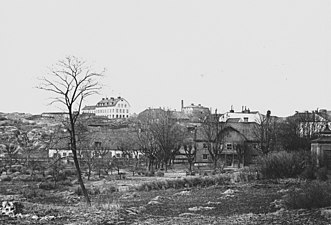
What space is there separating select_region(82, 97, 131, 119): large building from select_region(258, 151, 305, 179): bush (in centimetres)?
12930

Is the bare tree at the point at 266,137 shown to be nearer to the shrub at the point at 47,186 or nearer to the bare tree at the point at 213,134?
the bare tree at the point at 213,134

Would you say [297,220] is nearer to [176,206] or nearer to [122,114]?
[176,206]

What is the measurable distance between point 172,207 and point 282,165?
53.6ft

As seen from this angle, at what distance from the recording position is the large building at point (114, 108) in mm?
169000

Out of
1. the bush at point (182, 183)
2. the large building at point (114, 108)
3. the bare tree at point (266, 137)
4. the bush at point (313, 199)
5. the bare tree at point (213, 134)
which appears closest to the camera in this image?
the bush at point (313, 199)

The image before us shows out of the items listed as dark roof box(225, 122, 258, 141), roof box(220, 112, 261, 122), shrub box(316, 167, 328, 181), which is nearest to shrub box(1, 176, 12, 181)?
shrub box(316, 167, 328, 181)

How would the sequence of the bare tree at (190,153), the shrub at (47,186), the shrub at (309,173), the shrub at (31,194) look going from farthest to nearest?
1. the bare tree at (190,153)
2. the shrub at (47,186)
3. the shrub at (309,173)
4. the shrub at (31,194)

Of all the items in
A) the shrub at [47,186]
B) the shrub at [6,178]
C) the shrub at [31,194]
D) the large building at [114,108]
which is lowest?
the shrub at [31,194]

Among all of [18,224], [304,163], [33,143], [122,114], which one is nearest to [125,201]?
[18,224]

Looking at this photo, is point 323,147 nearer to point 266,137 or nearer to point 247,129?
point 266,137

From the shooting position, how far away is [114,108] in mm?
169625

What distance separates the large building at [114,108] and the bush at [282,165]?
12930 centimetres

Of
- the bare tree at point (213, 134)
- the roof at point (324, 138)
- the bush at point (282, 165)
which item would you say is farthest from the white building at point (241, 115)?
the bush at point (282, 165)

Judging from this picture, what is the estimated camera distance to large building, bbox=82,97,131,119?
16900 cm
